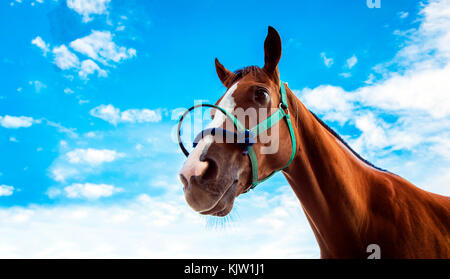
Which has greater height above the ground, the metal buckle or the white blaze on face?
the metal buckle

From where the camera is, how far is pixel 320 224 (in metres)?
3.04

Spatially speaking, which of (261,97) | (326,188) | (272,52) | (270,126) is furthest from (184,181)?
(272,52)

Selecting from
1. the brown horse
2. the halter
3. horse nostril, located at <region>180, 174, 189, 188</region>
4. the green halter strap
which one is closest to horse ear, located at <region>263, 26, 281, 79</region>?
the brown horse

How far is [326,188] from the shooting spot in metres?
3.02

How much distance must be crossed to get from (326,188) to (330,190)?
0.05m

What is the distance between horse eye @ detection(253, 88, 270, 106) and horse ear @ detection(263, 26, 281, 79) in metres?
0.43

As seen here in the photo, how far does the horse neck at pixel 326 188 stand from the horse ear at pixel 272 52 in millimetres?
434

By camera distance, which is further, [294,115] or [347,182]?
[294,115]

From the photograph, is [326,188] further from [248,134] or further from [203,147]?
[203,147]

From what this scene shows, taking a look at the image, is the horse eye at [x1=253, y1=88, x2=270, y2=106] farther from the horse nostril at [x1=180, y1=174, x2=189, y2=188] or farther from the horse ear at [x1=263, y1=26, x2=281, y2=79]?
the horse nostril at [x1=180, y1=174, x2=189, y2=188]

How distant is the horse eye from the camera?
116 inches
